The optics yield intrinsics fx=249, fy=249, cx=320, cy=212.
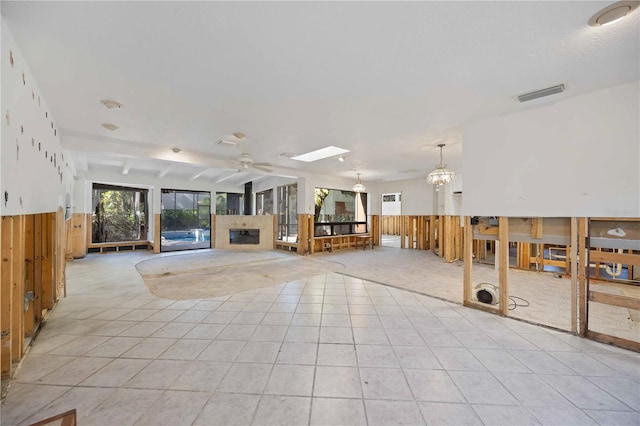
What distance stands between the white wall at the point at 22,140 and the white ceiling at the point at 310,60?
0.59 ft

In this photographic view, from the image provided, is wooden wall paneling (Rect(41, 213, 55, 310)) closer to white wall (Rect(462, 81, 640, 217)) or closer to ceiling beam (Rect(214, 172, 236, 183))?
ceiling beam (Rect(214, 172, 236, 183))

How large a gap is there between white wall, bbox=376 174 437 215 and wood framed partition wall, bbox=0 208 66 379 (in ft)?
32.7

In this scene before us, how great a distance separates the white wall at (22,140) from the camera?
6.01 ft

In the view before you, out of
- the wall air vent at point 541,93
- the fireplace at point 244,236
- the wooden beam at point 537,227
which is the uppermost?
the wall air vent at point 541,93

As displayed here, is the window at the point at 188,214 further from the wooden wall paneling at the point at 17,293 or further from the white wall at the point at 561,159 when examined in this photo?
the white wall at the point at 561,159

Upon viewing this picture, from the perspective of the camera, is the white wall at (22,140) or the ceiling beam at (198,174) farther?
the ceiling beam at (198,174)

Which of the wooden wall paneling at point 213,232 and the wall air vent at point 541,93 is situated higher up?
the wall air vent at point 541,93

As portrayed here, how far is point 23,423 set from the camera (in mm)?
1606

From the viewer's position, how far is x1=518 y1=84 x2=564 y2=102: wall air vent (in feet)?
8.89

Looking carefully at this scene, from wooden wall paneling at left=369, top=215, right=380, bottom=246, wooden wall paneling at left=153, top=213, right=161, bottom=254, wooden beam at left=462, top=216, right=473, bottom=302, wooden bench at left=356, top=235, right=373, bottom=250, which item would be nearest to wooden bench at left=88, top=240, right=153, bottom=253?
wooden wall paneling at left=153, top=213, right=161, bottom=254

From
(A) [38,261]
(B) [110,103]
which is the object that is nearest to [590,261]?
(B) [110,103]

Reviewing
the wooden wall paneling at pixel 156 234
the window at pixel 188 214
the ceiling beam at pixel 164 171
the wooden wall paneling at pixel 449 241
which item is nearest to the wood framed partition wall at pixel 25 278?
the ceiling beam at pixel 164 171

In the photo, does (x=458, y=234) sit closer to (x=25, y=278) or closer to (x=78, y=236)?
(x=25, y=278)

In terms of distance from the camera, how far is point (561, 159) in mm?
2967
